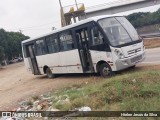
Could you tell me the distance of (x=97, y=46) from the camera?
1388 cm

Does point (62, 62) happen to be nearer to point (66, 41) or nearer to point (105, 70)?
point (66, 41)

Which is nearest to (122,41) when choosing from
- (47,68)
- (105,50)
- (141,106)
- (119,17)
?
(105,50)

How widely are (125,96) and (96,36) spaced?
594cm

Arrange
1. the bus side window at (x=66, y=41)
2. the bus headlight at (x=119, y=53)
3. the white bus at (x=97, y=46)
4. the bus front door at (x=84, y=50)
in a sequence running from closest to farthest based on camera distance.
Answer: the bus headlight at (x=119, y=53), the white bus at (x=97, y=46), the bus front door at (x=84, y=50), the bus side window at (x=66, y=41)

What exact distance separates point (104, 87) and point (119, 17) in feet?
18.0

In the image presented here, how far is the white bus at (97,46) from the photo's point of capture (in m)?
13.3

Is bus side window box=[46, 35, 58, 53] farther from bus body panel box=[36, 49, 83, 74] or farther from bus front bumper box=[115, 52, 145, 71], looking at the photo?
bus front bumper box=[115, 52, 145, 71]

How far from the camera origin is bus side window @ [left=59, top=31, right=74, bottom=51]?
16.0m

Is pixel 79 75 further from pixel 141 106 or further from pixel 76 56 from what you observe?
pixel 141 106

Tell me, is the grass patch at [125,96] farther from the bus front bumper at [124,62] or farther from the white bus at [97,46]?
the white bus at [97,46]

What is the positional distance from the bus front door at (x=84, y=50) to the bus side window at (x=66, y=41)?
0.73m

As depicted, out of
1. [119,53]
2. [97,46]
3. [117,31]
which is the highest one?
[117,31]

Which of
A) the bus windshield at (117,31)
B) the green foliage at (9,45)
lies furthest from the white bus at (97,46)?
the green foliage at (9,45)

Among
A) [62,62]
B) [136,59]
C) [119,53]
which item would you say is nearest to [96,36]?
[119,53]
